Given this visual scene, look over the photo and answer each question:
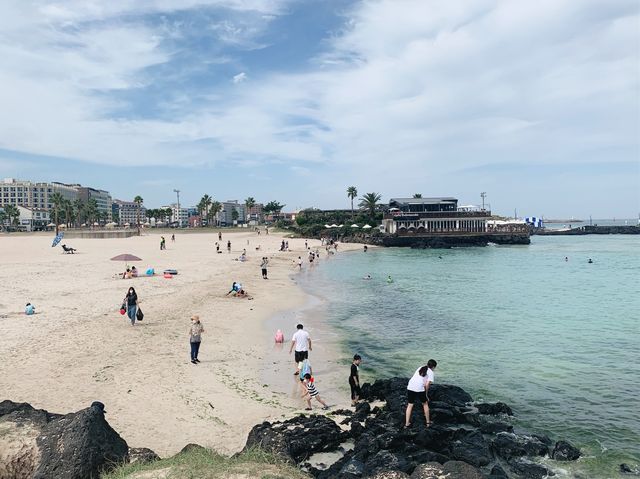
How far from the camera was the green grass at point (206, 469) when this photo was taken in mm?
5617

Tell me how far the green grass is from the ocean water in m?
7.24

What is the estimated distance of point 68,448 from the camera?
651 centimetres

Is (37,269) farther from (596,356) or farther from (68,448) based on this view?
(596,356)

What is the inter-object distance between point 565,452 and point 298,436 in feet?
20.3

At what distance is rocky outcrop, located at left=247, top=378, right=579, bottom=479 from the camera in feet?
29.0

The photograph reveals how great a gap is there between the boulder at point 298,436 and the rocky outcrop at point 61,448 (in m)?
2.73

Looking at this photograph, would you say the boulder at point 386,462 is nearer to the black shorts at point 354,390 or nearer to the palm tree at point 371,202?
the black shorts at point 354,390

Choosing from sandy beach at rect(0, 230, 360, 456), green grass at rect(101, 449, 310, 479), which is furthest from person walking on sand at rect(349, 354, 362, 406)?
green grass at rect(101, 449, 310, 479)

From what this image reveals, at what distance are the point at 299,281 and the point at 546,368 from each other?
25.8 meters

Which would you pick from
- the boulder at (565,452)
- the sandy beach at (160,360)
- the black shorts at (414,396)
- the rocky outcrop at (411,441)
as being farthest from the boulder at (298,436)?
the boulder at (565,452)

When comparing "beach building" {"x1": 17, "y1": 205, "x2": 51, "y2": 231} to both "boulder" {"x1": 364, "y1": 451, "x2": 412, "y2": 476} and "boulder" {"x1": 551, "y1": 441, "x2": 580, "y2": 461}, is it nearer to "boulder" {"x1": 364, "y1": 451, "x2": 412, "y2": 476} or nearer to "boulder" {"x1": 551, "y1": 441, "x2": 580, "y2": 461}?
"boulder" {"x1": 364, "y1": 451, "x2": 412, "y2": 476}

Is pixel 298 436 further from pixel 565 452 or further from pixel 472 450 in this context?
pixel 565 452

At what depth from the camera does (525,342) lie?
20516 mm

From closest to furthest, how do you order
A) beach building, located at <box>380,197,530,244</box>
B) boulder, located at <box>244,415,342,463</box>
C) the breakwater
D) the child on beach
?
boulder, located at <box>244,415,342,463</box>, the child on beach, beach building, located at <box>380,197,530,244</box>, the breakwater
